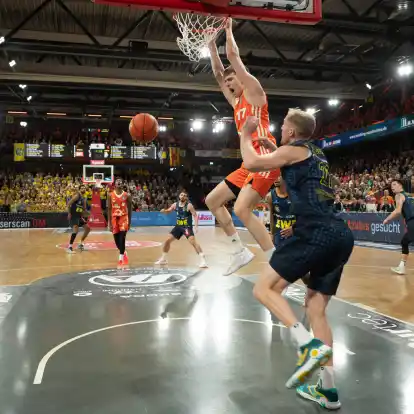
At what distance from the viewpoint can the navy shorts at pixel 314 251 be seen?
2.86 metres

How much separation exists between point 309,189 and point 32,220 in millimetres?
23087

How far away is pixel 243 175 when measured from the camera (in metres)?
4.35

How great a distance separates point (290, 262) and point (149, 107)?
2402 cm

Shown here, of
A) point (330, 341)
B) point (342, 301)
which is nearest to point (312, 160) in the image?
point (330, 341)

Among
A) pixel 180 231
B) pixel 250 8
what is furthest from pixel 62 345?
pixel 180 231

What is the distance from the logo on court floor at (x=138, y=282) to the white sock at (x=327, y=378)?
3.67 metres

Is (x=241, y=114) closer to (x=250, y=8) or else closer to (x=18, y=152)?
(x=250, y=8)

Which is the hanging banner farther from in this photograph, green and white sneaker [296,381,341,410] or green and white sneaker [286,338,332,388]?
green and white sneaker [286,338,332,388]

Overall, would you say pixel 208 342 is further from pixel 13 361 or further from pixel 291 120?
pixel 291 120

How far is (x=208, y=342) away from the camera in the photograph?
13.7 feet

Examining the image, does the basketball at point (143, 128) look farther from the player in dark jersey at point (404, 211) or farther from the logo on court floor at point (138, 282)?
the player in dark jersey at point (404, 211)

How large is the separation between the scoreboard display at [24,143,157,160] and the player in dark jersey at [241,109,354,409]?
24.8 meters

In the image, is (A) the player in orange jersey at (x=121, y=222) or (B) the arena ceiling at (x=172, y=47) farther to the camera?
(B) the arena ceiling at (x=172, y=47)

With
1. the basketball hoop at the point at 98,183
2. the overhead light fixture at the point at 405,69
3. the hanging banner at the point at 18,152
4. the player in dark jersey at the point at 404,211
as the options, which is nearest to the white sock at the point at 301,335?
the player in dark jersey at the point at 404,211
